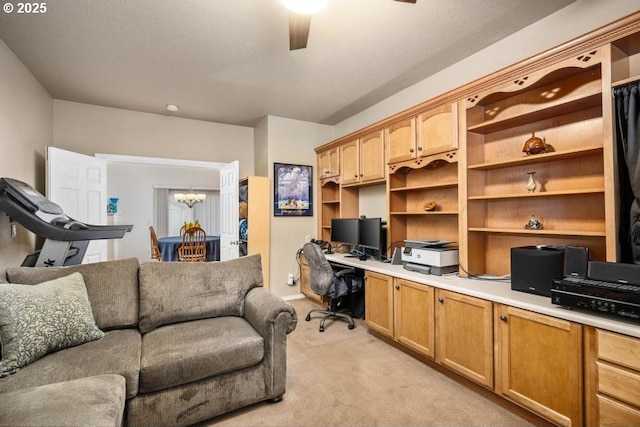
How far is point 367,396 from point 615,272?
1.61 meters

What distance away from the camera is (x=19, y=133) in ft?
9.12

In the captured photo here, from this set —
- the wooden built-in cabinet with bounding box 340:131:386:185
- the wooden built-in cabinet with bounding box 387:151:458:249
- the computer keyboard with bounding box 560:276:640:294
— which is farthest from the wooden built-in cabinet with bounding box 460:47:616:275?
the wooden built-in cabinet with bounding box 340:131:386:185

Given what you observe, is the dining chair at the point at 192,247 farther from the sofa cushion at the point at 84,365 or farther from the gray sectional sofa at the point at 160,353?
the sofa cushion at the point at 84,365

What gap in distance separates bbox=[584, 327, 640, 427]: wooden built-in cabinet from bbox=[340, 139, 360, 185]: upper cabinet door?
2670 millimetres

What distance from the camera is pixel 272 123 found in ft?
14.4

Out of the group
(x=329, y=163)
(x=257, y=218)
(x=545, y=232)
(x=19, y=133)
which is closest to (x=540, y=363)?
(x=545, y=232)

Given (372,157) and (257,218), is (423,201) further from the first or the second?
(257,218)

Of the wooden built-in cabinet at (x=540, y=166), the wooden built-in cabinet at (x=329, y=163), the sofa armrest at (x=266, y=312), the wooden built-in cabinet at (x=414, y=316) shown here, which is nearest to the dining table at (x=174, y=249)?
the wooden built-in cabinet at (x=329, y=163)

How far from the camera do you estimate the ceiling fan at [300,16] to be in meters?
1.63

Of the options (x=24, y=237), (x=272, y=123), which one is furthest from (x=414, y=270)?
(x=24, y=237)

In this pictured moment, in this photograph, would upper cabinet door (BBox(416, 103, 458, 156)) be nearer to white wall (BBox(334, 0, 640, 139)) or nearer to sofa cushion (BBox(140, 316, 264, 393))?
white wall (BBox(334, 0, 640, 139))

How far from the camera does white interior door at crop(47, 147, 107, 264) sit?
127 inches

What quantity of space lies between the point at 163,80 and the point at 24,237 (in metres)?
2.11

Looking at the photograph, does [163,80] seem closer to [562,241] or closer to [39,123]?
[39,123]
